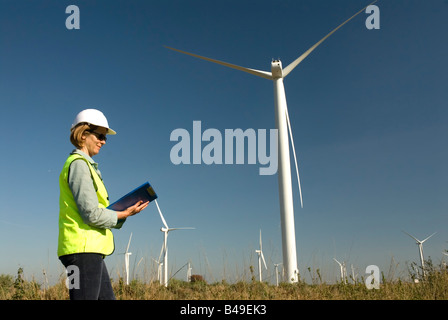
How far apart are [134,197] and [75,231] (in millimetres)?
762

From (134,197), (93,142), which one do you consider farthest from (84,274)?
(93,142)

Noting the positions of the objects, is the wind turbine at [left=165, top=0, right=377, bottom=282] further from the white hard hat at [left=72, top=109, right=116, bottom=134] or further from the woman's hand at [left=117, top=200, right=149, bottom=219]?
the white hard hat at [left=72, top=109, right=116, bottom=134]

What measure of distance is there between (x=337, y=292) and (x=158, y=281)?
15.6ft

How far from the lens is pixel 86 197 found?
4137mm

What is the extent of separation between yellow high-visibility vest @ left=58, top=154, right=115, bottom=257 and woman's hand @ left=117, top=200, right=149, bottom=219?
0.22 meters

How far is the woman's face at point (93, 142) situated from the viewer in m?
4.75

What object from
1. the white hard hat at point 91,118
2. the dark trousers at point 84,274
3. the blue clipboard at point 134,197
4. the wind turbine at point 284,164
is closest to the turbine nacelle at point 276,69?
the wind turbine at point 284,164

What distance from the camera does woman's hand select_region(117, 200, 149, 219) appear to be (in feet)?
14.8

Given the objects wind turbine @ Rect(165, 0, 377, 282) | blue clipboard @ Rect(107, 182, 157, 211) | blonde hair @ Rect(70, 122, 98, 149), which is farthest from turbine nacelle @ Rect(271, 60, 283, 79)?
blue clipboard @ Rect(107, 182, 157, 211)

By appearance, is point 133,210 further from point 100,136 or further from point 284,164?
point 284,164

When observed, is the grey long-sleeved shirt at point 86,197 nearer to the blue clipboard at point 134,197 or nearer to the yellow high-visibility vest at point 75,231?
the yellow high-visibility vest at point 75,231
